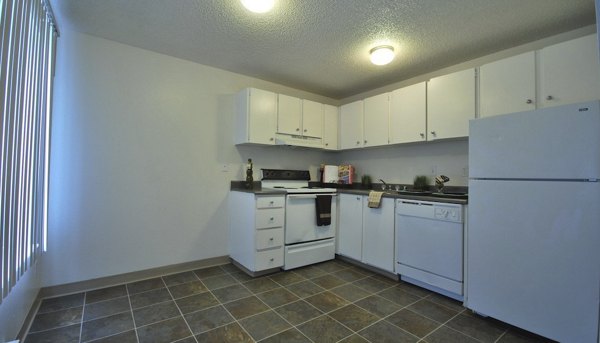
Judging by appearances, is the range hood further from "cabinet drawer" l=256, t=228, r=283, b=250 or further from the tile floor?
the tile floor

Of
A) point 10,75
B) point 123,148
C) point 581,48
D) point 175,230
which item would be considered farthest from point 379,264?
point 10,75

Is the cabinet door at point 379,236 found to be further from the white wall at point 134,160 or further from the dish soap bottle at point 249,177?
the white wall at point 134,160

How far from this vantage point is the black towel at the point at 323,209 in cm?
312

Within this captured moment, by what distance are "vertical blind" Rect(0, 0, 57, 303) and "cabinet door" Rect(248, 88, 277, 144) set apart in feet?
5.61

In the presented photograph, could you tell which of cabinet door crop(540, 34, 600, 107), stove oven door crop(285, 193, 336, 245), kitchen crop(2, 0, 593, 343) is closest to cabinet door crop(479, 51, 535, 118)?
cabinet door crop(540, 34, 600, 107)

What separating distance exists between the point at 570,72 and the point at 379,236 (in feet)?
6.66

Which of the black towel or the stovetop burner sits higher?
the stovetop burner

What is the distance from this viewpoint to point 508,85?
2236 mm

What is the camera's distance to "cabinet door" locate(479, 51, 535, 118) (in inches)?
84.0

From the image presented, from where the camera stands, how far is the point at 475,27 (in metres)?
2.18

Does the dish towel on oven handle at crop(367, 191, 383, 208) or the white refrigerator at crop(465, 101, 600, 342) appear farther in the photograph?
the dish towel on oven handle at crop(367, 191, 383, 208)

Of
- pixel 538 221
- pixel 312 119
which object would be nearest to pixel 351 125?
pixel 312 119

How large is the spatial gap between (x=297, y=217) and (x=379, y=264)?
1.01 meters

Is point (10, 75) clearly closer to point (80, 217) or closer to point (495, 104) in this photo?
point (80, 217)
